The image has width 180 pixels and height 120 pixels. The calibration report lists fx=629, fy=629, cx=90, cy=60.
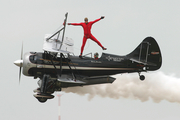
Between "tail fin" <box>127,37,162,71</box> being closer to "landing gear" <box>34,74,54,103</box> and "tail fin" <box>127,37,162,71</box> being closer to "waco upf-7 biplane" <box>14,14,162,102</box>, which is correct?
"waco upf-7 biplane" <box>14,14,162,102</box>

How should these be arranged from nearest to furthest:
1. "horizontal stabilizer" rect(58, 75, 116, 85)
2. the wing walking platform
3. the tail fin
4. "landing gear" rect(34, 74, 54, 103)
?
1. the wing walking platform
2. "landing gear" rect(34, 74, 54, 103)
3. "horizontal stabilizer" rect(58, 75, 116, 85)
4. the tail fin

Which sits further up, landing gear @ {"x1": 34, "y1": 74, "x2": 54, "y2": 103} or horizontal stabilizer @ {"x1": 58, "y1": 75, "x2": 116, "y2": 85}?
horizontal stabilizer @ {"x1": 58, "y1": 75, "x2": 116, "y2": 85}

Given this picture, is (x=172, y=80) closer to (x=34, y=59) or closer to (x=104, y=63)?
(x=104, y=63)

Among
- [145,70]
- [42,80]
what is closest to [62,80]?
[42,80]

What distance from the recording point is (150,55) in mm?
37156

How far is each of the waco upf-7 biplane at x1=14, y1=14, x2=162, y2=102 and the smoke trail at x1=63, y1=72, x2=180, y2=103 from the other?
131 centimetres

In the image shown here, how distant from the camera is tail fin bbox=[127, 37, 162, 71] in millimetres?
37125

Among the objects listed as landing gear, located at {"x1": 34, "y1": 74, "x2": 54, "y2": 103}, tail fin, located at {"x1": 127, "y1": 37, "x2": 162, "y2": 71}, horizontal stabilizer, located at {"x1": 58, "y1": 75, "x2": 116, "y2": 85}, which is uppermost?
tail fin, located at {"x1": 127, "y1": 37, "x2": 162, "y2": 71}

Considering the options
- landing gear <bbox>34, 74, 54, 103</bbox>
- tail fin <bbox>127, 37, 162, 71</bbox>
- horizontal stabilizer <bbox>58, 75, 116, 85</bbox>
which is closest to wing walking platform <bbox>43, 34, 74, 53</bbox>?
horizontal stabilizer <bbox>58, 75, 116, 85</bbox>

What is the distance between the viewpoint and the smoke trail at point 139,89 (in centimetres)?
3812

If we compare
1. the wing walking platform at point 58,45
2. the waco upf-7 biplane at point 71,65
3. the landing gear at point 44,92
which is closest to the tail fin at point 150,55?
the waco upf-7 biplane at point 71,65

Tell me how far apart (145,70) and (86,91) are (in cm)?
380

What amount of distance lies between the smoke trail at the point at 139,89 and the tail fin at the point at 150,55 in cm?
167

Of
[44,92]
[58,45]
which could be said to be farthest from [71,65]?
[44,92]
